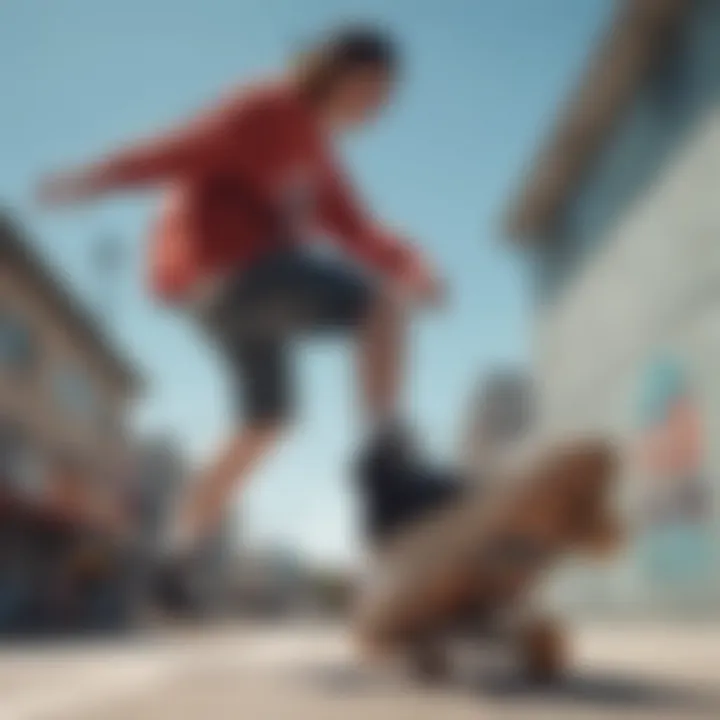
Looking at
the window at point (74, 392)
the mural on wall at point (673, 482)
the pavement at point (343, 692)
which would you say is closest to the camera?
the pavement at point (343, 692)

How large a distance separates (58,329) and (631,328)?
16525 mm

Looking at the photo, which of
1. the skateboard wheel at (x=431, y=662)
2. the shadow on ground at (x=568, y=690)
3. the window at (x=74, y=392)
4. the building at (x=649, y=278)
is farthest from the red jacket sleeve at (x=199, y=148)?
the window at (x=74, y=392)

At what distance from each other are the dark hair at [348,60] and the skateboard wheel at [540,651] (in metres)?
1.58

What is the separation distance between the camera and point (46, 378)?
24406mm

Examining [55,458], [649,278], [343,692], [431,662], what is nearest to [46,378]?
[55,458]

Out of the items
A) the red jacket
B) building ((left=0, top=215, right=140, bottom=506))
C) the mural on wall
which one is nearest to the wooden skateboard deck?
the red jacket

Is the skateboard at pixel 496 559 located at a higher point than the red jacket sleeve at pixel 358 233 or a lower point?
lower

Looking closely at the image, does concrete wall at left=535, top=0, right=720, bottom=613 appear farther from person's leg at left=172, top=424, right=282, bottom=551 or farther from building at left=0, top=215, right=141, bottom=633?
person's leg at left=172, top=424, right=282, bottom=551

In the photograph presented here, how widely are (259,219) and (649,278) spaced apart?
7785 millimetres

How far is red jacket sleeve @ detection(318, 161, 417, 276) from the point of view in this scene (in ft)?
8.70

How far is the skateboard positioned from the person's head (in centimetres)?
100

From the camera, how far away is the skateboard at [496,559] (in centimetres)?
Result: 274

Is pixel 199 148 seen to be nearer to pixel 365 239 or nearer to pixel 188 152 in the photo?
pixel 188 152

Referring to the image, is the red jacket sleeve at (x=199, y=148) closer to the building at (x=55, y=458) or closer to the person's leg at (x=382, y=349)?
the person's leg at (x=382, y=349)
